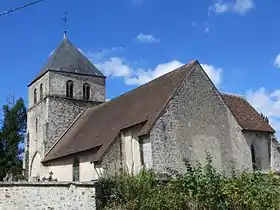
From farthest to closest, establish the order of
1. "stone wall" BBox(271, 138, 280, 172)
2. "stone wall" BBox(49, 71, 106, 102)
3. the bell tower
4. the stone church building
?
"stone wall" BBox(49, 71, 106, 102) → the bell tower → "stone wall" BBox(271, 138, 280, 172) → the stone church building

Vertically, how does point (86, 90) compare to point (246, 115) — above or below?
above

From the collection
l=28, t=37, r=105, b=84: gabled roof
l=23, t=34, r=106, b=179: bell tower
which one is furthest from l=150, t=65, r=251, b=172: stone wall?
l=28, t=37, r=105, b=84: gabled roof

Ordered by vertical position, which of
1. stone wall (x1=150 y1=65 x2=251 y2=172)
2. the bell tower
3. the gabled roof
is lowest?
stone wall (x1=150 y1=65 x2=251 y2=172)

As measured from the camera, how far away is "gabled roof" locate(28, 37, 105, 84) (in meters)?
34.9

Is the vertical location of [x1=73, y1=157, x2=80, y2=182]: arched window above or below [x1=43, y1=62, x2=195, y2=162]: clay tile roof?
below

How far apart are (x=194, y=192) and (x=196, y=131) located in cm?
813

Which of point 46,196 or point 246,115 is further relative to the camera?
point 246,115

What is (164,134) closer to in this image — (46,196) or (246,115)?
(46,196)

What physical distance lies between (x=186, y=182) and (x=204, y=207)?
110cm

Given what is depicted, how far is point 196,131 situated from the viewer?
75.4ft

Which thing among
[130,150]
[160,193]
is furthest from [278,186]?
[130,150]

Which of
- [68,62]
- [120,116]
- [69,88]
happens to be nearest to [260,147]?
[120,116]

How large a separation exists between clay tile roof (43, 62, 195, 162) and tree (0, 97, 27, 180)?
9.61 m

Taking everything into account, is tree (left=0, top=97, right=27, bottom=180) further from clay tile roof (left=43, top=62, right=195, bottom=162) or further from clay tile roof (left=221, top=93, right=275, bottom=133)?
clay tile roof (left=221, top=93, right=275, bottom=133)
